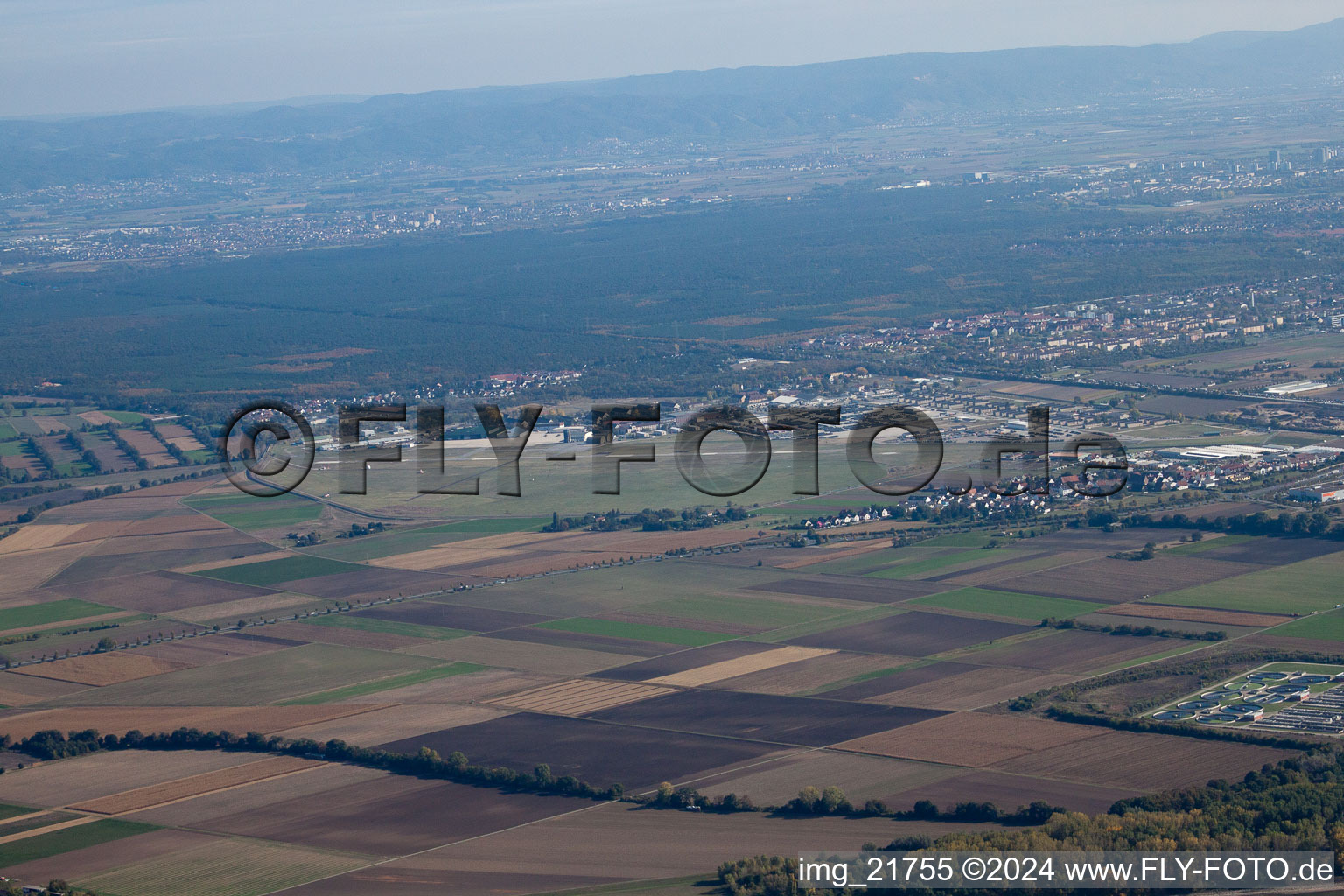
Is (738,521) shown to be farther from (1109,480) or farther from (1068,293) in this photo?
(1068,293)

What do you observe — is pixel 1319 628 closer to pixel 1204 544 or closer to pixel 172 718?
pixel 1204 544

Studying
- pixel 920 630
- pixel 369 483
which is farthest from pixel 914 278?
pixel 920 630

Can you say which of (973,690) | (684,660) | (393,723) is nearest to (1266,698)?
(973,690)

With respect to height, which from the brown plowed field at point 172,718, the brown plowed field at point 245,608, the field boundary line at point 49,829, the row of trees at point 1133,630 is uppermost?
the row of trees at point 1133,630

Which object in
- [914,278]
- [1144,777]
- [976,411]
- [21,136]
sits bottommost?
[1144,777]

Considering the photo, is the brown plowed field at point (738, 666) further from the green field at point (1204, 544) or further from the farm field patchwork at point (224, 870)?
the green field at point (1204, 544)

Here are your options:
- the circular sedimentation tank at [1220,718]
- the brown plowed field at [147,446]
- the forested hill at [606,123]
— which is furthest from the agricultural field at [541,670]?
the forested hill at [606,123]
